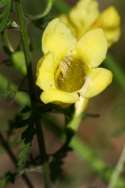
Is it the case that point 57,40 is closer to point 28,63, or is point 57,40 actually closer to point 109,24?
point 28,63

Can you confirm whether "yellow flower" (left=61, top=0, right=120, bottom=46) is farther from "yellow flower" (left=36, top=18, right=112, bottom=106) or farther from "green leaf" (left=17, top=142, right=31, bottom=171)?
"green leaf" (left=17, top=142, right=31, bottom=171)

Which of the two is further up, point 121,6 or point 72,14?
point 72,14

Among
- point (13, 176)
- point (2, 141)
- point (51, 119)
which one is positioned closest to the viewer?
point (13, 176)

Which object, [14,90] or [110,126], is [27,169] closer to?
[14,90]

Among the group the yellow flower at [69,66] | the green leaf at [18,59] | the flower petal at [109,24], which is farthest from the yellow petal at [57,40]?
the flower petal at [109,24]

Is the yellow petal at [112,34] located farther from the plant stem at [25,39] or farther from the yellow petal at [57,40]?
the plant stem at [25,39]

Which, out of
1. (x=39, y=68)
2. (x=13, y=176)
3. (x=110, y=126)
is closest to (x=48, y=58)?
(x=39, y=68)

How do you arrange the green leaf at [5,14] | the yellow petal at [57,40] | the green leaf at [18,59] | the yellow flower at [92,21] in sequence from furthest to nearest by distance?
the yellow flower at [92,21] → the green leaf at [18,59] → the yellow petal at [57,40] → the green leaf at [5,14]

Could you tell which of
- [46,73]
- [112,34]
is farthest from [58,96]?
[112,34]
